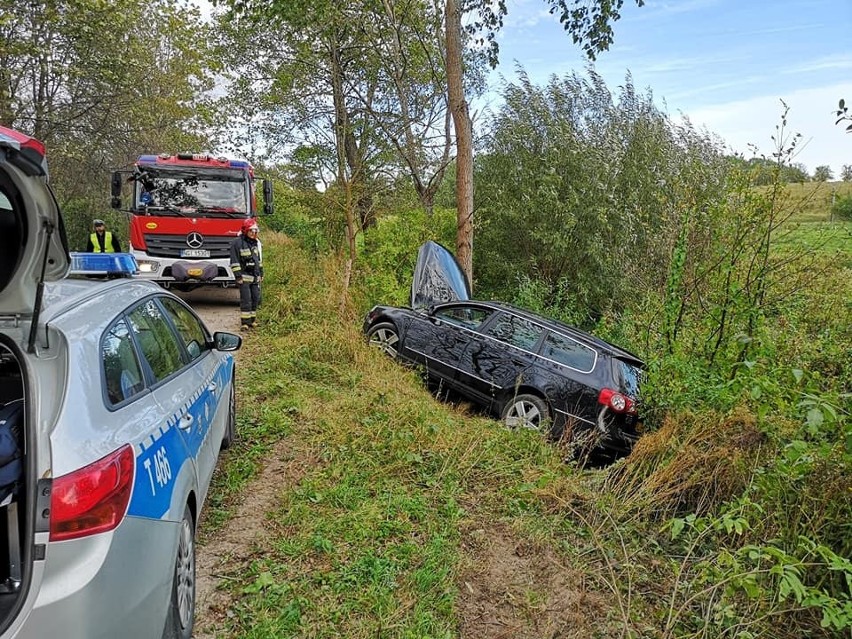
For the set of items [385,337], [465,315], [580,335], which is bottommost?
[385,337]

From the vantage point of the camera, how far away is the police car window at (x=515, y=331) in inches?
264

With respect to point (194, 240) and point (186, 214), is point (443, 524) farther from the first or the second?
point (186, 214)

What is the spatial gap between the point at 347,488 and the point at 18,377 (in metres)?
2.21

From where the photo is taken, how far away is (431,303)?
812 centimetres

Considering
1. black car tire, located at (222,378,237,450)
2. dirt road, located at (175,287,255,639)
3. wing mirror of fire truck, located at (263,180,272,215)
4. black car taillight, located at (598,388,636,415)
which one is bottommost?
dirt road, located at (175,287,255,639)

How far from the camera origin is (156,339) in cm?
303

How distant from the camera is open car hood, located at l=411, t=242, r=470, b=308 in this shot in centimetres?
834

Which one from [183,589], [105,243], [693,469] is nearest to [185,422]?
[183,589]

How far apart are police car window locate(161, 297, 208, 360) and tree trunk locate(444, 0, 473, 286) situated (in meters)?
6.30

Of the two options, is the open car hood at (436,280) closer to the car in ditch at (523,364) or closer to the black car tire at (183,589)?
the car in ditch at (523,364)

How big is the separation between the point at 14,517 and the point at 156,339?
127cm

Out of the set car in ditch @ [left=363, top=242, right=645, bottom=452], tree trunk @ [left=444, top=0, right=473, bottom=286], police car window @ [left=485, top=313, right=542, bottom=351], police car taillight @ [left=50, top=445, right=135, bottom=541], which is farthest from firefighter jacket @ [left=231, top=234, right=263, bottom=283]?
police car taillight @ [left=50, top=445, right=135, bottom=541]

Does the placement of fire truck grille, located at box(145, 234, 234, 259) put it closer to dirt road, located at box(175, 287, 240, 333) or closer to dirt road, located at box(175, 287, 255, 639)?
dirt road, located at box(175, 287, 240, 333)

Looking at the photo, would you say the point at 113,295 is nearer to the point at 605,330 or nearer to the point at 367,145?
the point at 605,330
